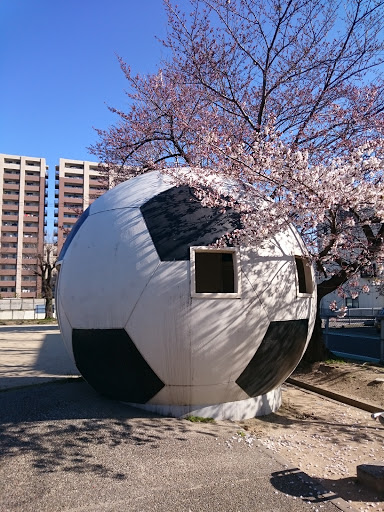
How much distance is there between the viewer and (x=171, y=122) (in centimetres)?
1165

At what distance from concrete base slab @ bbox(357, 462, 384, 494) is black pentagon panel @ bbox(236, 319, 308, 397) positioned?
1.60 m

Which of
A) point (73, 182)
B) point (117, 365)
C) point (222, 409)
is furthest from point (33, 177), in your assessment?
point (222, 409)

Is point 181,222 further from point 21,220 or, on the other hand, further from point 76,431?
point 21,220

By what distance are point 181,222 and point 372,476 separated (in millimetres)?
3295

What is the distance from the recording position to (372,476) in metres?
3.38

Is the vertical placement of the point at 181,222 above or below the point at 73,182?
below

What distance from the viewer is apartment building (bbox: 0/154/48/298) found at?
65.6m

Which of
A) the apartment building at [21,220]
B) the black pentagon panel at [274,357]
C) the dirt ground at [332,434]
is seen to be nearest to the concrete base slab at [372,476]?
the dirt ground at [332,434]

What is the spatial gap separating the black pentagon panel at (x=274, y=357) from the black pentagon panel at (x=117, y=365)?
45.7 inches

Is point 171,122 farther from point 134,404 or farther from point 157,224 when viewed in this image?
point 134,404

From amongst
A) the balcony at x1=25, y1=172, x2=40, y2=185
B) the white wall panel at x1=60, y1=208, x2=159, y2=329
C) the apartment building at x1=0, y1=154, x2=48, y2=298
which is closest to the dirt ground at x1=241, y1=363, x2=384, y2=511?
the white wall panel at x1=60, y1=208, x2=159, y2=329

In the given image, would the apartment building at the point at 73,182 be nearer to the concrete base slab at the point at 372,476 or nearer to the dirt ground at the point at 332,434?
the dirt ground at the point at 332,434

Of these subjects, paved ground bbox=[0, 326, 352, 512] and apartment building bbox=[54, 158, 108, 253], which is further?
apartment building bbox=[54, 158, 108, 253]

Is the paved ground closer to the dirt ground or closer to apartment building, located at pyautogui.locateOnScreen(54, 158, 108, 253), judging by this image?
the dirt ground
